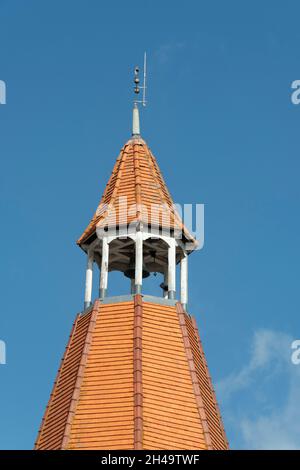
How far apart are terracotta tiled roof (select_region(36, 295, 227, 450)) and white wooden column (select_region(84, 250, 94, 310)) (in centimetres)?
78

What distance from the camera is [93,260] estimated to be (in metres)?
68.0

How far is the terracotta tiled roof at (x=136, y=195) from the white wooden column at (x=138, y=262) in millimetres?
709

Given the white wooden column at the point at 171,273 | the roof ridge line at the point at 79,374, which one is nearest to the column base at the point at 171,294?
the white wooden column at the point at 171,273

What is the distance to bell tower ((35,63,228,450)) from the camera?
60.2m

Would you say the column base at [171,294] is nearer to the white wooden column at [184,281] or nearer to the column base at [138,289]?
the white wooden column at [184,281]

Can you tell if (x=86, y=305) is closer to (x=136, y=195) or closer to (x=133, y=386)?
(x=136, y=195)

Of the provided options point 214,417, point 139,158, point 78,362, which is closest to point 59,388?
point 78,362

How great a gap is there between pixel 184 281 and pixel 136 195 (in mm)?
3365

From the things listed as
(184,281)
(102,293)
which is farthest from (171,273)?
(102,293)

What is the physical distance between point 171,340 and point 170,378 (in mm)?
1969

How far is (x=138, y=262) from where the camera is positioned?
A: 215ft

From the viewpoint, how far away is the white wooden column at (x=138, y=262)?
6550 cm

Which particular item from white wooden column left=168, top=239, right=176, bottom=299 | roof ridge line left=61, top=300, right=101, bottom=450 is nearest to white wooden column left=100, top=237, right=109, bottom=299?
roof ridge line left=61, top=300, right=101, bottom=450
